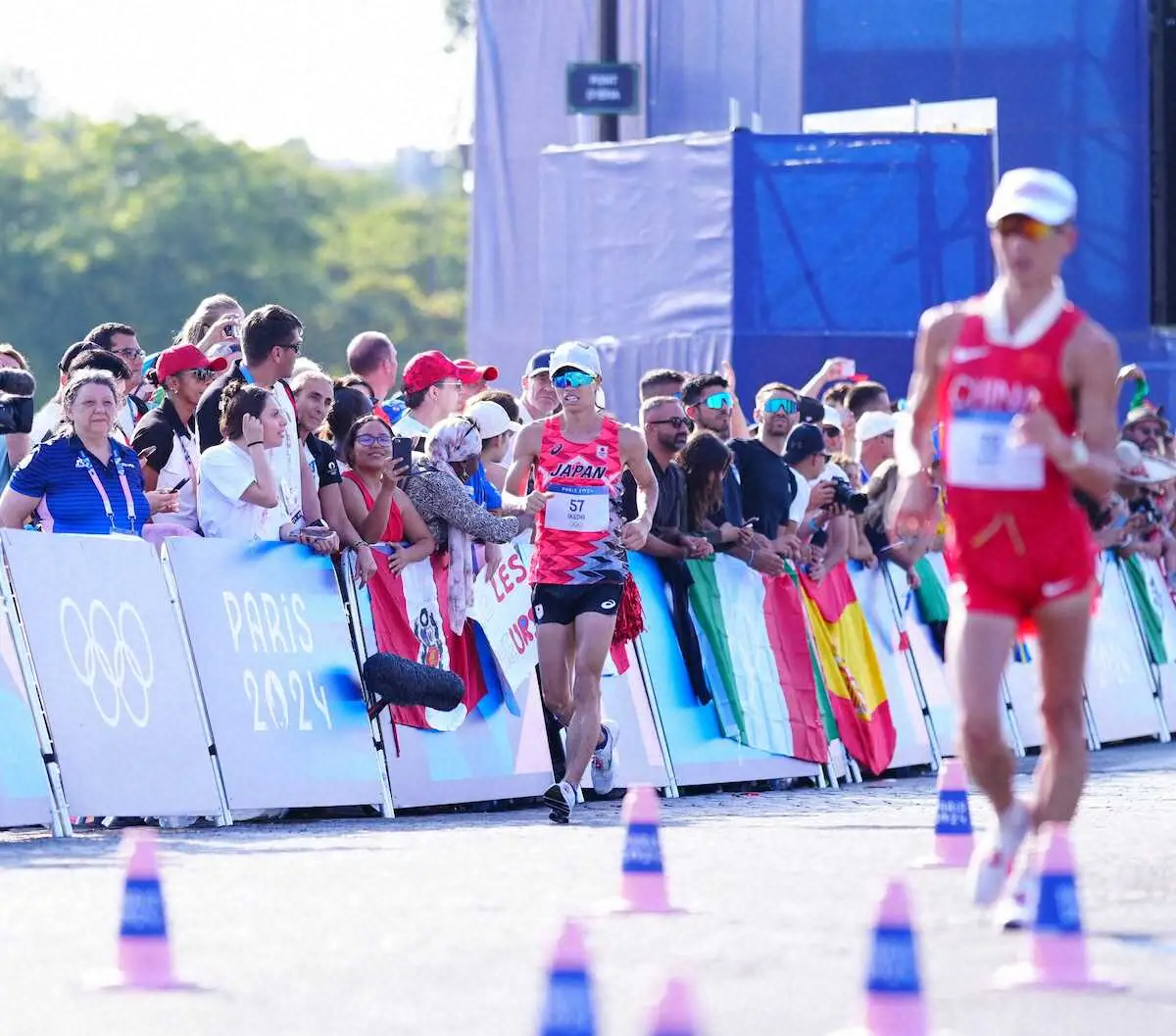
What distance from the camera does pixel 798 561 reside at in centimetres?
1702

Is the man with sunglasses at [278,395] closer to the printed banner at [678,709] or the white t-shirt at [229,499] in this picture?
the white t-shirt at [229,499]

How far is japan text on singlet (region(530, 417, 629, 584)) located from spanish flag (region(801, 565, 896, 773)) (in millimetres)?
3492

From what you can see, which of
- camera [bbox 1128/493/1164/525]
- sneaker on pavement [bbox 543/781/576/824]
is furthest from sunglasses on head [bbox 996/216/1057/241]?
camera [bbox 1128/493/1164/525]

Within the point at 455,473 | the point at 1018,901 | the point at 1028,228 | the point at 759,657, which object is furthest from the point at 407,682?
the point at 1028,228

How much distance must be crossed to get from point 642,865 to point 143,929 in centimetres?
195

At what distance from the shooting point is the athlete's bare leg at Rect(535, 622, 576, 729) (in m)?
13.9

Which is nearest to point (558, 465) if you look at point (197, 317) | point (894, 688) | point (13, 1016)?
point (197, 317)

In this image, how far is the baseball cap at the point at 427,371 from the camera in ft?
50.2

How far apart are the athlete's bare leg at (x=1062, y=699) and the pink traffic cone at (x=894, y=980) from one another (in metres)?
2.23

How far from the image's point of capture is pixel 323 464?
14.2m

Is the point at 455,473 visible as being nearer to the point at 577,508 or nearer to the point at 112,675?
the point at 577,508

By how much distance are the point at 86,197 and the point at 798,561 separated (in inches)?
3644

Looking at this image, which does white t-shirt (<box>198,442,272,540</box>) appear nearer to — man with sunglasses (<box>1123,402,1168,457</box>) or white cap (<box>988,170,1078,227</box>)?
white cap (<box>988,170,1078,227</box>)

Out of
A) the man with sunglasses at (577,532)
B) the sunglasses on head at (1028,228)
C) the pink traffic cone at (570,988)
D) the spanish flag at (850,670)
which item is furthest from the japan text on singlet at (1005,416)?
the spanish flag at (850,670)
